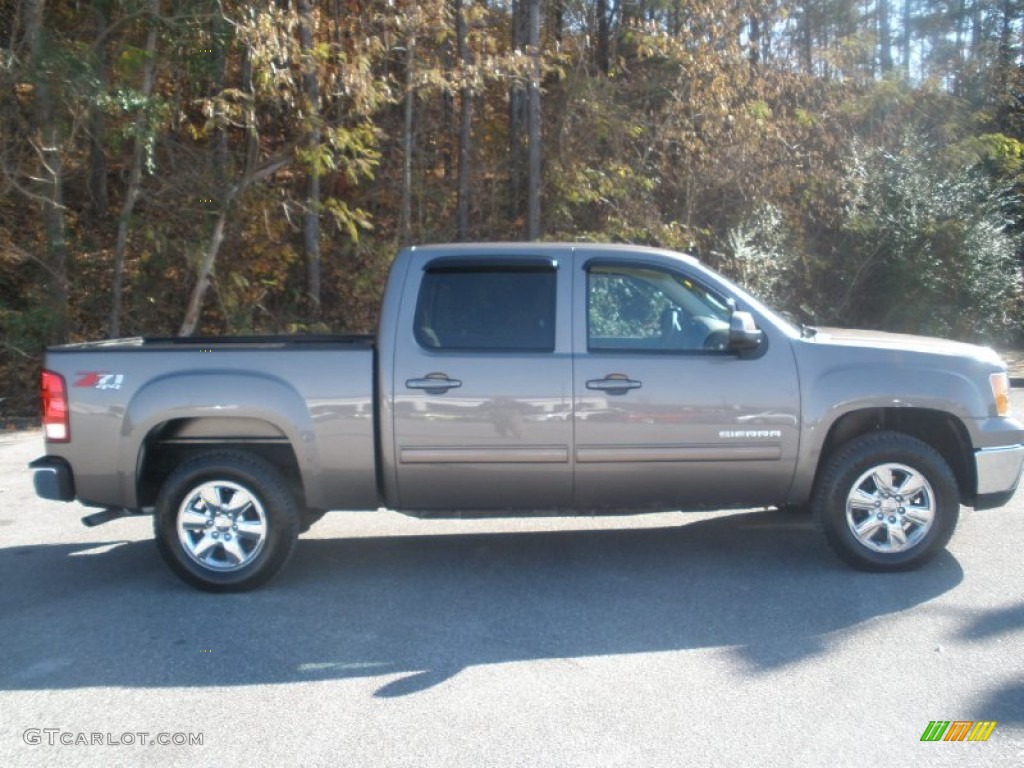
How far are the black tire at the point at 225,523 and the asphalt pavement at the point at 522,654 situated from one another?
178 mm

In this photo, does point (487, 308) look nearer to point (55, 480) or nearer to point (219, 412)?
point (219, 412)

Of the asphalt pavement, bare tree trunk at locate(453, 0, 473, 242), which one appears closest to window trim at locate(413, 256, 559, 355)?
the asphalt pavement

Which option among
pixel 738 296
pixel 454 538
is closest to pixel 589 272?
pixel 738 296

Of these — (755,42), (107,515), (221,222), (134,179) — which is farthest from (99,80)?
(755,42)

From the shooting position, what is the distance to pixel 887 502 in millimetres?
6086

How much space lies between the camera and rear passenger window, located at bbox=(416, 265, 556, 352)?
6047 mm

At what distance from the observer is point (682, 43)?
56.4 feet

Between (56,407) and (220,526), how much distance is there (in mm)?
1145

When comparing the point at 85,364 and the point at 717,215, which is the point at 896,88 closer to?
the point at 717,215

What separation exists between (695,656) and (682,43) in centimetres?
1421

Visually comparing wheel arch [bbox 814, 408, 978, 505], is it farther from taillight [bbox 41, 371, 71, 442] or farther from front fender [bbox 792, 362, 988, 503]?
taillight [bbox 41, 371, 71, 442]

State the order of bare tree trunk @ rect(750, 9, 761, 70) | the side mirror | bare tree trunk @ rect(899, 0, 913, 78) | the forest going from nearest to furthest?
the side mirror < the forest < bare tree trunk @ rect(750, 9, 761, 70) < bare tree trunk @ rect(899, 0, 913, 78)

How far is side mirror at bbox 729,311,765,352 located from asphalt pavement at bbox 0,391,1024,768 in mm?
1408

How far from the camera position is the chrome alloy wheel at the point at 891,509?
19.9 ft
